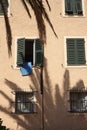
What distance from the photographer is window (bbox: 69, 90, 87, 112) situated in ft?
54.3

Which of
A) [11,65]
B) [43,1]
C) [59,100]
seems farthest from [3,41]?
[59,100]

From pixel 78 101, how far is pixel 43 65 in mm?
2548

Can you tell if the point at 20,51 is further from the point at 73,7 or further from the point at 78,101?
the point at 78,101

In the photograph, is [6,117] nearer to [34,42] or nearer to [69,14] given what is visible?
[34,42]

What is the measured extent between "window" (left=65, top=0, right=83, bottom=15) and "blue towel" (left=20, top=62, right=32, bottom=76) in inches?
139

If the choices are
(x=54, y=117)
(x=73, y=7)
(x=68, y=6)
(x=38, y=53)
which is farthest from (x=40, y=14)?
(x=54, y=117)

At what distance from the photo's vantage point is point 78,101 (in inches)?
658

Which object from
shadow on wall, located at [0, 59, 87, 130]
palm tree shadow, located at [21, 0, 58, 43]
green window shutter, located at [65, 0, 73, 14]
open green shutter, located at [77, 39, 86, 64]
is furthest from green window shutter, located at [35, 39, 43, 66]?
green window shutter, located at [65, 0, 73, 14]

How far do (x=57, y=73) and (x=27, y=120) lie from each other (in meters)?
→ 2.81

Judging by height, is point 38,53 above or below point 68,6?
below

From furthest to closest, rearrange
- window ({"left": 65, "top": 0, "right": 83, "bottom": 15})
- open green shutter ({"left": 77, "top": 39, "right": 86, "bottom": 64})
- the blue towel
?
window ({"left": 65, "top": 0, "right": 83, "bottom": 15}) → open green shutter ({"left": 77, "top": 39, "right": 86, "bottom": 64}) → the blue towel

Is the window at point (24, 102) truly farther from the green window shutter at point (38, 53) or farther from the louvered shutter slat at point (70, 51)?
the louvered shutter slat at point (70, 51)

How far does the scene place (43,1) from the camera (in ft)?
58.4

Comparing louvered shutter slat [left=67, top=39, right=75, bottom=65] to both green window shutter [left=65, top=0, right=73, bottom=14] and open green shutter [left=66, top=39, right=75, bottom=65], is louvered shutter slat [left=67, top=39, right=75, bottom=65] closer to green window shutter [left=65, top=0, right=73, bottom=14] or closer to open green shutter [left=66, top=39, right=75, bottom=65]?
open green shutter [left=66, top=39, right=75, bottom=65]
